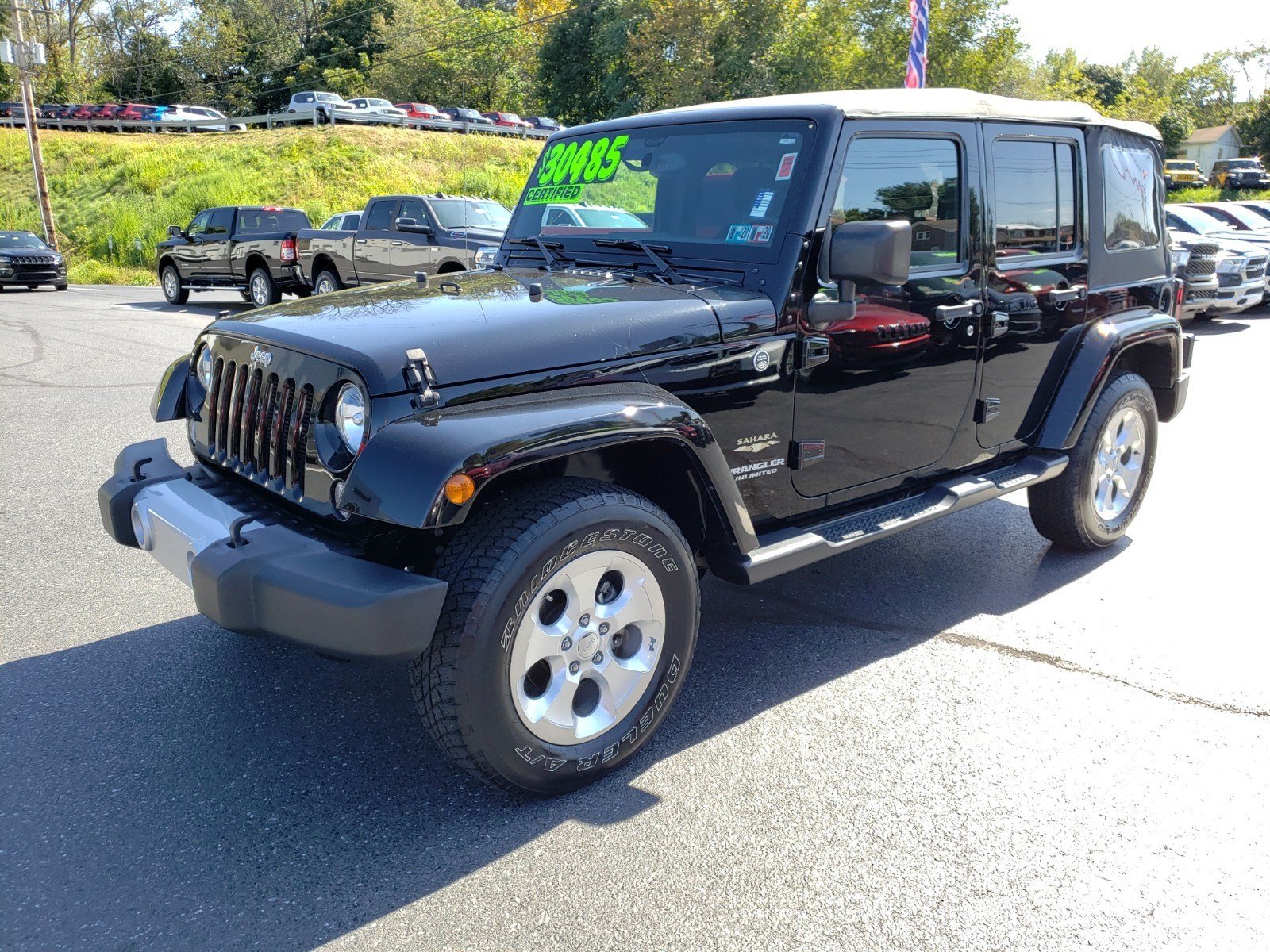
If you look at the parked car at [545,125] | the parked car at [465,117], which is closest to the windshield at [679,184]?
the parked car at [465,117]

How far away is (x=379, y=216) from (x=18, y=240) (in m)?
12.0

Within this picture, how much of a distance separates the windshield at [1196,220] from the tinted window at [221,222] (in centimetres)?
1563

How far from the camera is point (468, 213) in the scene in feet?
47.0

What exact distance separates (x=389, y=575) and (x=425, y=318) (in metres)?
0.86

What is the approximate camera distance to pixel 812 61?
3491 centimetres

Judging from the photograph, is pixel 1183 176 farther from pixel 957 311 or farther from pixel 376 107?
pixel 957 311

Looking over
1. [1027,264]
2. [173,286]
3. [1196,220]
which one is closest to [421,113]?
[173,286]

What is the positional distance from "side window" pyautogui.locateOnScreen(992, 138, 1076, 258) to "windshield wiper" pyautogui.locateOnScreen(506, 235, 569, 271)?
174cm

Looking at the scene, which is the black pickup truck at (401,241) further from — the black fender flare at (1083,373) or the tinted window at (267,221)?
the black fender flare at (1083,373)

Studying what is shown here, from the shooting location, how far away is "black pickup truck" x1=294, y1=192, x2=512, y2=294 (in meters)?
13.6

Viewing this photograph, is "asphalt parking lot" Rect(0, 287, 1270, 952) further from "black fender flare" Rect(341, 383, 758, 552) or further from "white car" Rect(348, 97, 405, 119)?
"white car" Rect(348, 97, 405, 119)

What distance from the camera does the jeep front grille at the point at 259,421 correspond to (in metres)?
2.89

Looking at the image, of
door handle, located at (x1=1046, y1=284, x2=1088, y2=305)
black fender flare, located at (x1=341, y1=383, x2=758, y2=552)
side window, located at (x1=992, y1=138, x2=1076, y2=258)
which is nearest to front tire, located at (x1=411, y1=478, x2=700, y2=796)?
black fender flare, located at (x1=341, y1=383, x2=758, y2=552)

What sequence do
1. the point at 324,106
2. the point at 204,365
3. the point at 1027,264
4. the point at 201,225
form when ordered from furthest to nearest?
the point at 324,106 < the point at 201,225 < the point at 1027,264 < the point at 204,365
